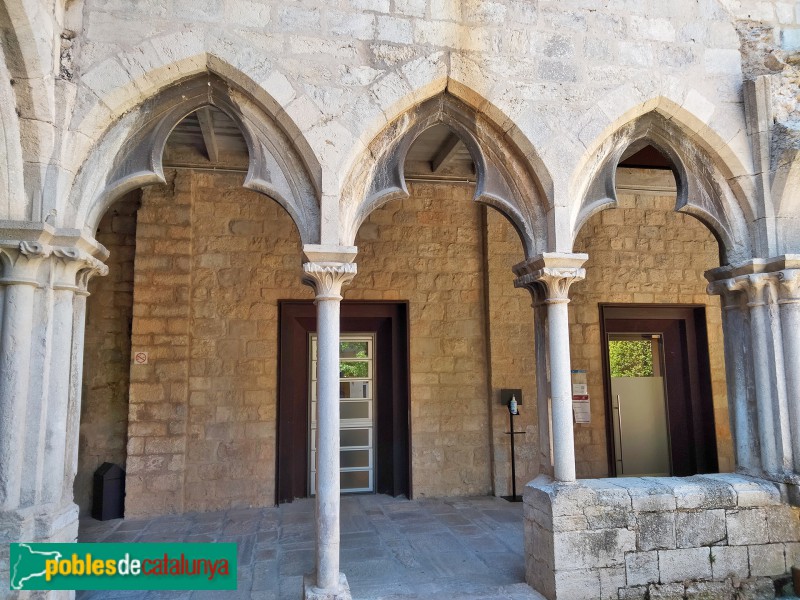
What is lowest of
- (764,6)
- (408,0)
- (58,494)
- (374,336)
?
(58,494)

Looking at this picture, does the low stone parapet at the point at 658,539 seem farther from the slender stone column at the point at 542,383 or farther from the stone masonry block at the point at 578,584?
the slender stone column at the point at 542,383

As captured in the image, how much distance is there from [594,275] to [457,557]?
340cm

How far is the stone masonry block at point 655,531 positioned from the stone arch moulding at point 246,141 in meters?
2.51

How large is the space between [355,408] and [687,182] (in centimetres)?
360

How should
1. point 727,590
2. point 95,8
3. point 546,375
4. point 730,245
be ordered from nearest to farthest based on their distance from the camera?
point 95,8 → point 727,590 → point 546,375 → point 730,245

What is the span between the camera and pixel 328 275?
306 cm

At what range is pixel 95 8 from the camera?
118 inches

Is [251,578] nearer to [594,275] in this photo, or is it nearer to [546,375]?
[546,375]

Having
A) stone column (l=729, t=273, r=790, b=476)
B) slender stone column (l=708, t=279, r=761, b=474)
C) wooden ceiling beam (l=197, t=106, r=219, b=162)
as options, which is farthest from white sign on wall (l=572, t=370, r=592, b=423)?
wooden ceiling beam (l=197, t=106, r=219, b=162)

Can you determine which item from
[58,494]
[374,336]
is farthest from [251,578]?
[374,336]

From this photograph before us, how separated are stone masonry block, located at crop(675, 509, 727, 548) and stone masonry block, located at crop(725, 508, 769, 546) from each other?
5cm

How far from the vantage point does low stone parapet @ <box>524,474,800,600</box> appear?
3.05 m

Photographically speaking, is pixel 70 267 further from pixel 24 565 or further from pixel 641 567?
pixel 641 567

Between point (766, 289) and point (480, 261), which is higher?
point (480, 261)
